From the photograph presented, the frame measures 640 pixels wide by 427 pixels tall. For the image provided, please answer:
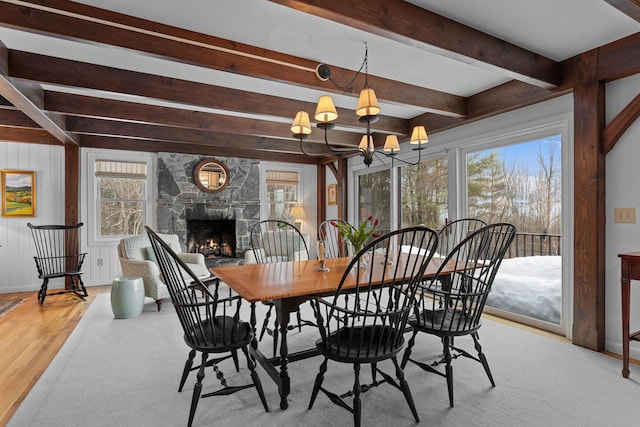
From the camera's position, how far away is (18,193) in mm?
5066

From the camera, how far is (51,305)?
4398 millimetres

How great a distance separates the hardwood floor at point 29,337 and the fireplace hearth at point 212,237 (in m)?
1.70

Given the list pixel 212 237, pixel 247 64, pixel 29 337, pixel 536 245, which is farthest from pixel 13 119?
pixel 536 245

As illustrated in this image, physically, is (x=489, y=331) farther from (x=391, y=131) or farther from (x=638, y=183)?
(x=391, y=131)

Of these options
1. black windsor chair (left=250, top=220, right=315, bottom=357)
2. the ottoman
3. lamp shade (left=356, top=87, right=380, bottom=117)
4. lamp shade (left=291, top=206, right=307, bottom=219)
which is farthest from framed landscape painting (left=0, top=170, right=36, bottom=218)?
lamp shade (left=356, top=87, right=380, bottom=117)

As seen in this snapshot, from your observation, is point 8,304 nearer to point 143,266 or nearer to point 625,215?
point 143,266

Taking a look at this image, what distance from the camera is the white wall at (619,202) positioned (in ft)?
9.06

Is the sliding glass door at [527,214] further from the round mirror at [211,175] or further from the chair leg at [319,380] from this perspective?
the round mirror at [211,175]

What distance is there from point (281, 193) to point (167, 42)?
4.62 m

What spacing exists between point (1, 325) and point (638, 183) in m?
5.95

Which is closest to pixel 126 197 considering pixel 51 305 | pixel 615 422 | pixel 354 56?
pixel 51 305

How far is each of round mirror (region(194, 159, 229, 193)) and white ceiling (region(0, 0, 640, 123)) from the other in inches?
110

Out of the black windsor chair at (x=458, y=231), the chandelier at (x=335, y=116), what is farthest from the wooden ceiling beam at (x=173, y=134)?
the black windsor chair at (x=458, y=231)

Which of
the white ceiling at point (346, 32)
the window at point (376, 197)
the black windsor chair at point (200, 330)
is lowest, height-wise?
the black windsor chair at point (200, 330)
